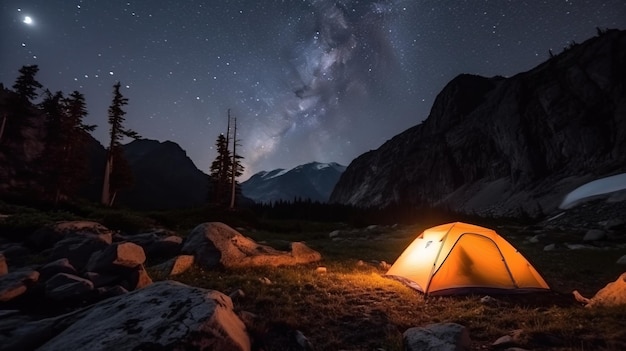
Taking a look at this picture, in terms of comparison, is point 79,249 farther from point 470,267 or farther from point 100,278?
point 470,267

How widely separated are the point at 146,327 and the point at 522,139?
293ft

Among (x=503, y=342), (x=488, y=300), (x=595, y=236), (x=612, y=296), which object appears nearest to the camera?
(x=503, y=342)

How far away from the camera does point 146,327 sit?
4.36 metres

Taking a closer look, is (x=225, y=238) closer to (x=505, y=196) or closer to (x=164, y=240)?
(x=164, y=240)

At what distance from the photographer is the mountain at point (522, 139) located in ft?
199

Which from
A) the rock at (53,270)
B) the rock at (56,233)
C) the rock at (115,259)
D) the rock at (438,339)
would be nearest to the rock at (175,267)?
the rock at (115,259)

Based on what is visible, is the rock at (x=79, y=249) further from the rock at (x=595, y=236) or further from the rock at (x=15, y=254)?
the rock at (x=595, y=236)

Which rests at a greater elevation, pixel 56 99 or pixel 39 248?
pixel 56 99

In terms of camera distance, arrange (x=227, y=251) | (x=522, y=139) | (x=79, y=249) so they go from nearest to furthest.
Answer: (x=79, y=249) < (x=227, y=251) < (x=522, y=139)

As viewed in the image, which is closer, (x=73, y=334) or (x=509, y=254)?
(x=73, y=334)

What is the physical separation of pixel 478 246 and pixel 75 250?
43.8 feet

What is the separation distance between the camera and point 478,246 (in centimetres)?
1002

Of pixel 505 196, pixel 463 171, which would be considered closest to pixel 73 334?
pixel 505 196

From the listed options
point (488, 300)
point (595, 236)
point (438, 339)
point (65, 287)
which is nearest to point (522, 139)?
point (595, 236)
